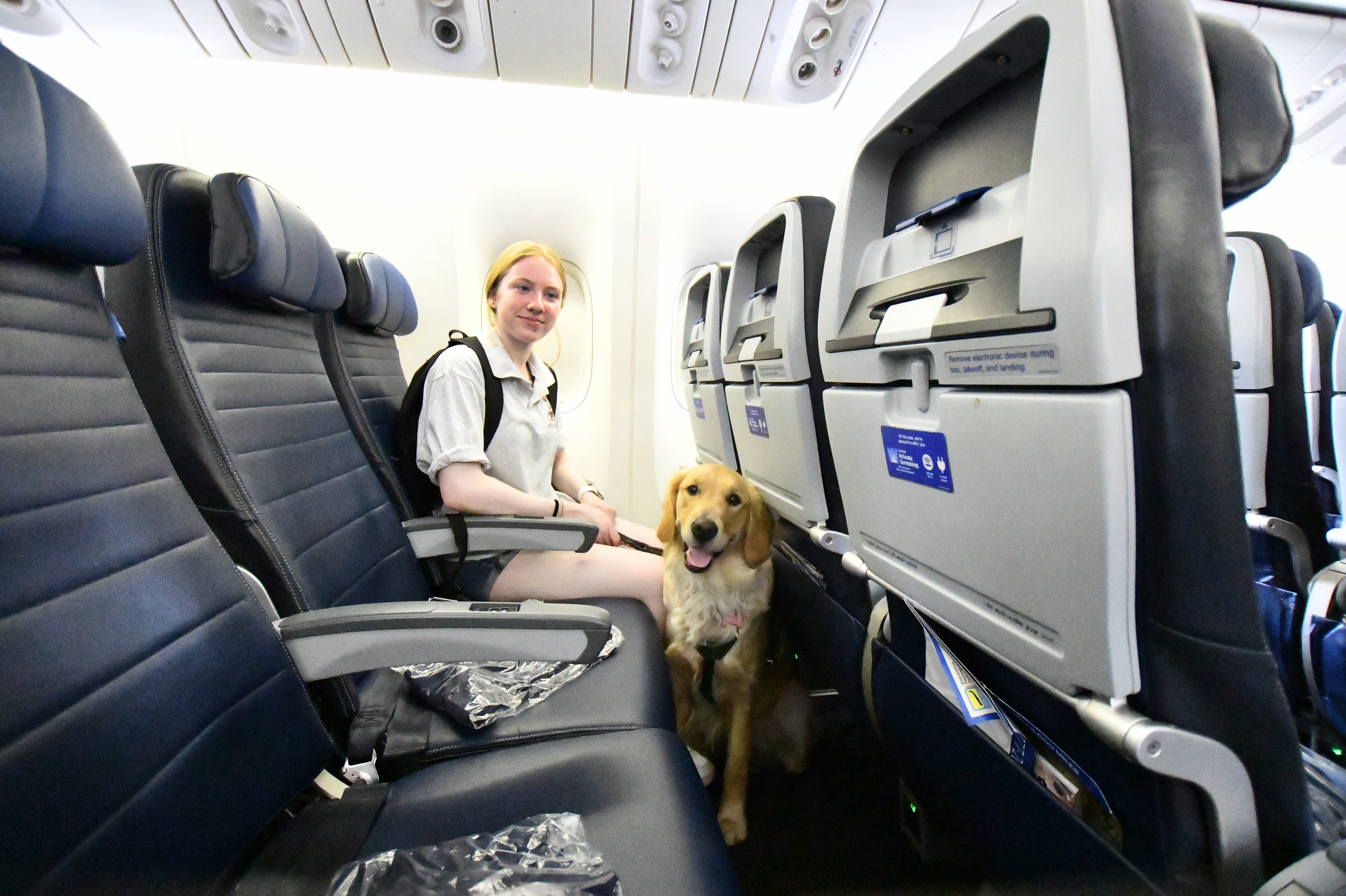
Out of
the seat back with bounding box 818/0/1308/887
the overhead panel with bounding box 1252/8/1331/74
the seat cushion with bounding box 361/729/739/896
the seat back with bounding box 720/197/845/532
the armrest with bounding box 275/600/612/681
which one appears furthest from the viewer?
the overhead panel with bounding box 1252/8/1331/74

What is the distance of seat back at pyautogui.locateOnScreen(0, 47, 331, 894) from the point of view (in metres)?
0.62

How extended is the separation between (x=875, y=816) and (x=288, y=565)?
1.79m

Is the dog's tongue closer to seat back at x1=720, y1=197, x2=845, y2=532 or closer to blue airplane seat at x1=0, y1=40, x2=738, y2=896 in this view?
seat back at x1=720, y1=197, x2=845, y2=532

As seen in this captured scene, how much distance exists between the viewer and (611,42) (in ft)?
8.56

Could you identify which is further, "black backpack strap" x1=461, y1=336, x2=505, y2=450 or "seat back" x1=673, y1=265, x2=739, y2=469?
"seat back" x1=673, y1=265, x2=739, y2=469

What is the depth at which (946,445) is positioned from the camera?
794mm

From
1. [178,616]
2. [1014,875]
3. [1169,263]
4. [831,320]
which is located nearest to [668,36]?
[831,320]

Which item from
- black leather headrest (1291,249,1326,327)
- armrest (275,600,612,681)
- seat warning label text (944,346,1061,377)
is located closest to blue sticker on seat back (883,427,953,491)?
seat warning label text (944,346,1061,377)

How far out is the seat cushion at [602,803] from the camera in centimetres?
79

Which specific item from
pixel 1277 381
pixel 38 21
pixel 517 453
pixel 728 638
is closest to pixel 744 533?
pixel 728 638

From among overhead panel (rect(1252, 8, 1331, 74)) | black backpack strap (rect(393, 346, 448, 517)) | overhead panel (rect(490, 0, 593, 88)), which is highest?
overhead panel (rect(1252, 8, 1331, 74))

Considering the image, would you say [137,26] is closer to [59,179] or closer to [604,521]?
[59,179]

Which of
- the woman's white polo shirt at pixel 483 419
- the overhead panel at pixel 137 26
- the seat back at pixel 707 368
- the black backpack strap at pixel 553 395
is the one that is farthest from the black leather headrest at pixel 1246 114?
the overhead panel at pixel 137 26

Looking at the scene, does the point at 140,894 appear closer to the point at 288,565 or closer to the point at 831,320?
the point at 288,565
